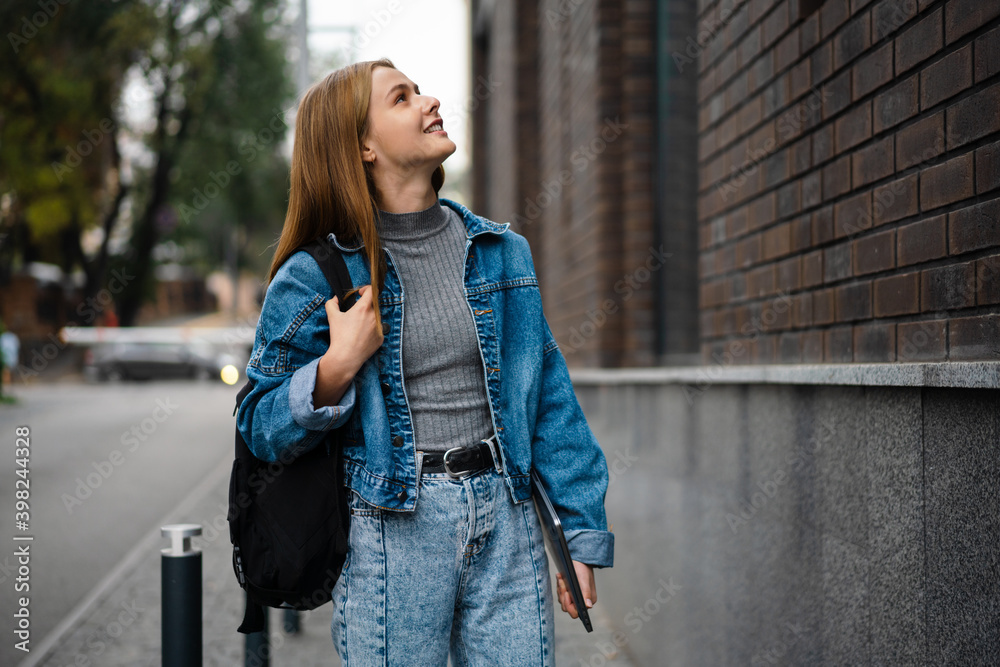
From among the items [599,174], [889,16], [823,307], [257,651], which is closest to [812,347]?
[823,307]

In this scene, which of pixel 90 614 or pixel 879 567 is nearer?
pixel 879 567

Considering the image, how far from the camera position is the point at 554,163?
6.86 m

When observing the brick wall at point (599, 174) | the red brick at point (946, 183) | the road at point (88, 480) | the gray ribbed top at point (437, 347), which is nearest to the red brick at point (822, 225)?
the red brick at point (946, 183)

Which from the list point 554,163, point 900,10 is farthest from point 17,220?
point 900,10

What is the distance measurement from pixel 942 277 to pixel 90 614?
4902 mm

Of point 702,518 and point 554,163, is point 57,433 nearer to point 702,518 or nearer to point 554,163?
point 554,163

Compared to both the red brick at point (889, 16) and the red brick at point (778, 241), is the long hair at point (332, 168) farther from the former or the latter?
the red brick at point (778, 241)

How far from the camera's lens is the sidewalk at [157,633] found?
14.6 feet

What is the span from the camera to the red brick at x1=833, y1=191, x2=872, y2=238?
2.31 metres

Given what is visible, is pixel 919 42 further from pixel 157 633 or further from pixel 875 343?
pixel 157 633

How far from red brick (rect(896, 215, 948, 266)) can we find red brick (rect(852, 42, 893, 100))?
0.39 metres

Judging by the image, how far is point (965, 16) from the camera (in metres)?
1.84

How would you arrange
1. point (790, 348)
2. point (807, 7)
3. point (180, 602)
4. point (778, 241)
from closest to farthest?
point (180, 602) → point (807, 7) → point (790, 348) → point (778, 241)

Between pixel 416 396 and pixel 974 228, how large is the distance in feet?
4.02
